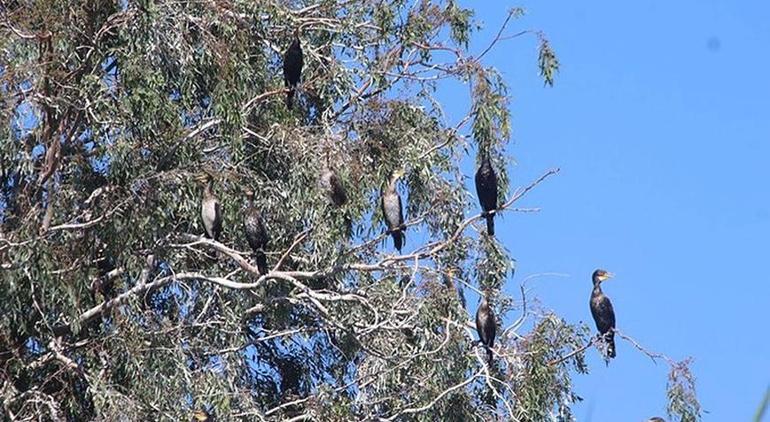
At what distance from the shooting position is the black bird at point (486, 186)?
763 cm

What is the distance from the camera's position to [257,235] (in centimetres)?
746

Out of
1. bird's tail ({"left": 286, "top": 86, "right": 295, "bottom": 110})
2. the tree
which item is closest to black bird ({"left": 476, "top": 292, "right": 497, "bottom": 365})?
the tree

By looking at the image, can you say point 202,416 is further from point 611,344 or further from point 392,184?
point 611,344

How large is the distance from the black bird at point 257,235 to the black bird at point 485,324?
1.22 m

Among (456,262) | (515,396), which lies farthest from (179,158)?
(515,396)

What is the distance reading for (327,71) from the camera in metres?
8.84

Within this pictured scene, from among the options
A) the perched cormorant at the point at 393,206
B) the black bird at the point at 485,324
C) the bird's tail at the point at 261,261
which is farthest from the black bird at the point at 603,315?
the bird's tail at the point at 261,261

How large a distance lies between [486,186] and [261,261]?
1.29m

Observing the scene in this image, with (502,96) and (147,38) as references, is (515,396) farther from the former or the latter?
(147,38)

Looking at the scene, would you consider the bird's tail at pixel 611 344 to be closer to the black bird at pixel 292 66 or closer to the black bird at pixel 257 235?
the black bird at pixel 257 235

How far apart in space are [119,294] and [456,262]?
1.99 metres

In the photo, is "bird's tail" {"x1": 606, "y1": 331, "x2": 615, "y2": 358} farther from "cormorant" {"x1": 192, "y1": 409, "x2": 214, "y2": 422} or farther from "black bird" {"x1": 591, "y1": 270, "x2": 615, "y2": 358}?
"cormorant" {"x1": 192, "y1": 409, "x2": 214, "y2": 422}

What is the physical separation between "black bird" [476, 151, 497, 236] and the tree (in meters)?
0.21

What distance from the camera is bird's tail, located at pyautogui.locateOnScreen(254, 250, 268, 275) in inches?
296
